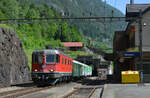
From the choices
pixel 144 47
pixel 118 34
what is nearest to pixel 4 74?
pixel 144 47

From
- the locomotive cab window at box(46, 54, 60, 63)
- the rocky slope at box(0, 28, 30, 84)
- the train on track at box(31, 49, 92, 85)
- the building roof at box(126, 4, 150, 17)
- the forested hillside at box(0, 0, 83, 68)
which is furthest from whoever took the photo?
the forested hillside at box(0, 0, 83, 68)

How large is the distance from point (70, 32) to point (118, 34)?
3628 inches

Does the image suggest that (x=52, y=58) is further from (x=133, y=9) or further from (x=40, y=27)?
(x=40, y=27)

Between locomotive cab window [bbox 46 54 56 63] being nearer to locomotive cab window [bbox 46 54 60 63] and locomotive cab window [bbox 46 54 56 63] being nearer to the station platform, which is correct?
locomotive cab window [bbox 46 54 60 63]

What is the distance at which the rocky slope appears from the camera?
2855 cm

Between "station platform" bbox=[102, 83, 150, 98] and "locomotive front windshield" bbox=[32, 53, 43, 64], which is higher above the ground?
"locomotive front windshield" bbox=[32, 53, 43, 64]

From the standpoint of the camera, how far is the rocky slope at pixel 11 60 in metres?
28.5

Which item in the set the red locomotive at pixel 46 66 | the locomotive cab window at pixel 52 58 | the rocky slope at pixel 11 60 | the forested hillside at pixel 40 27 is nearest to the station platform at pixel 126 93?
the red locomotive at pixel 46 66

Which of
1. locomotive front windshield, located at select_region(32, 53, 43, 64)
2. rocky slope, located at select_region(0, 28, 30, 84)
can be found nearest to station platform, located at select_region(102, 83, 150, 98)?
locomotive front windshield, located at select_region(32, 53, 43, 64)

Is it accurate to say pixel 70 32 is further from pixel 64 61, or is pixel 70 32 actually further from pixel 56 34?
pixel 64 61

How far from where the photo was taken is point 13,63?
1266 inches

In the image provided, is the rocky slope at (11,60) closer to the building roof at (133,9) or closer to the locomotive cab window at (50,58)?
the locomotive cab window at (50,58)

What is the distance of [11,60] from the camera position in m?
31.5

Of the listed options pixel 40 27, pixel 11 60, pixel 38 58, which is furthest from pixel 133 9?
pixel 40 27
